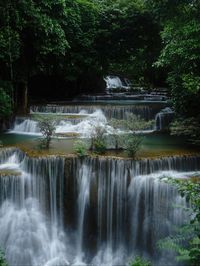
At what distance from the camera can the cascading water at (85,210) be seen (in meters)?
10.3

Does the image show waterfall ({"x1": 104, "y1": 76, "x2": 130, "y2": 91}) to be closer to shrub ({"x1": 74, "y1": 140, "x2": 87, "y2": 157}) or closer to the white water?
the white water

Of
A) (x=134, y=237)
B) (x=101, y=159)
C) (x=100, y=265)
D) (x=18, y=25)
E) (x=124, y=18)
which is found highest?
(x=124, y=18)

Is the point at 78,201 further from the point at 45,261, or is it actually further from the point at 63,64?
the point at 63,64

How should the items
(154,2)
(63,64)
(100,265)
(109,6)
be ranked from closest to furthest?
(100,265) → (154,2) → (63,64) → (109,6)

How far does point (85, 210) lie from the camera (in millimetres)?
10703

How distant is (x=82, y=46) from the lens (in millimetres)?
19906

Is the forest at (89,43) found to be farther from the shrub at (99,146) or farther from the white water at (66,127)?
the shrub at (99,146)

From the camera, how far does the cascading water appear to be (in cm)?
1030

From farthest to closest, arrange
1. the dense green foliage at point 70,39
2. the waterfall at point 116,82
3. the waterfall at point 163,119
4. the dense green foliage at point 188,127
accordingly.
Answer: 1. the waterfall at point 116,82
2. the waterfall at point 163,119
3. the dense green foliage at point 70,39
4. the dense green foliage at point 188,127

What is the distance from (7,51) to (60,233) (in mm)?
6966

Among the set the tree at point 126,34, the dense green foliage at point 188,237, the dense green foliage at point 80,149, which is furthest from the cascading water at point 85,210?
the tree at point 126,34

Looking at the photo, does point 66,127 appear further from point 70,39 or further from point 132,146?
point 70,39

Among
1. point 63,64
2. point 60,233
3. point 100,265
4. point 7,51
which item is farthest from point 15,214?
point 63,64

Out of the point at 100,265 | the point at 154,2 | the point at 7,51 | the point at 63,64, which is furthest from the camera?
the point at 63,64
